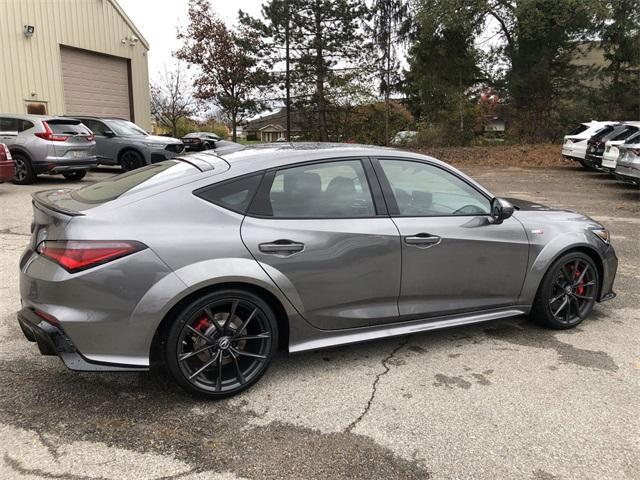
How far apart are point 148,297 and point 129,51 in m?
20.6

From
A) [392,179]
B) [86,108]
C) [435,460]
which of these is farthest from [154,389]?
[86,108]

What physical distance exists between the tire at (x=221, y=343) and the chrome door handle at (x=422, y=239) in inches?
41.7

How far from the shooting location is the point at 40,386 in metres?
3.25

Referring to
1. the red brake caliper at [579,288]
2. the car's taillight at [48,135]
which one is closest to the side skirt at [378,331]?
the red brake caliper at [579,288]

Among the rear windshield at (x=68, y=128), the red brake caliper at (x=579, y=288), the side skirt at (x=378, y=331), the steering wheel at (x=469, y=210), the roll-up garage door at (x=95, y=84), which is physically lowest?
the side skirt at (x=378, y=331)

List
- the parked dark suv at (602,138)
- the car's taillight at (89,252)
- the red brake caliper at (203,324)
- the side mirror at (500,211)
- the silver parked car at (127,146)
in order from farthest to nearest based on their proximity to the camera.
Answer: the silver parked car at (127,146)
the parked dark suv at (602,138)
the side mirror at (500,211)
the red brake caliper at (203,324)
the car's taillight at (89,252)

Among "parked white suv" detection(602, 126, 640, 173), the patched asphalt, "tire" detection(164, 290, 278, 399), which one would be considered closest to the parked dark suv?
"parked white suv" detection(602, 126, 640, 173)

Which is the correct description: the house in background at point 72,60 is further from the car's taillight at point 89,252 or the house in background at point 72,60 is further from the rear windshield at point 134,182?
the car's taillight at point 89,252

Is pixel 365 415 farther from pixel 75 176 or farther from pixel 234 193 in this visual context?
pixel 75 176

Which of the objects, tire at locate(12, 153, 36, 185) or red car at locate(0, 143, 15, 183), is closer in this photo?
red car at locate(0, 143, 15, 183)

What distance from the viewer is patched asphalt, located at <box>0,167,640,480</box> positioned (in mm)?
2551

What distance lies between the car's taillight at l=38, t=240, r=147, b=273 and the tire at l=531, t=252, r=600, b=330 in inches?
120

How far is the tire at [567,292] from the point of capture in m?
4.14

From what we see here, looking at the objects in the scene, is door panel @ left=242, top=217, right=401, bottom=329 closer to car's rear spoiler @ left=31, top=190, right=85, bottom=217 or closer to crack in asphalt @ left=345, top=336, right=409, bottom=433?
crack in asphalt @ left=345, top=336, right=409, bottom=433
